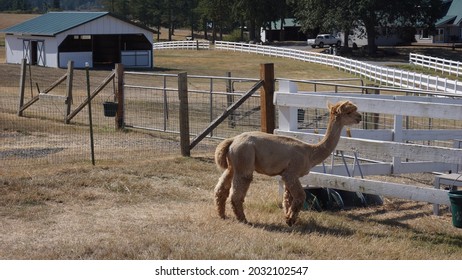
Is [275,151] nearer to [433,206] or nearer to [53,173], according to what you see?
[433,206]

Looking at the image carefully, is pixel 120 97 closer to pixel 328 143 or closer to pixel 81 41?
pixel 328 143

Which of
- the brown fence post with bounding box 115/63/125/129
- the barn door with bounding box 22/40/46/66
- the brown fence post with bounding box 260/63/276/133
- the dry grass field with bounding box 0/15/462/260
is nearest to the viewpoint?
the dry grass field with bounding box 0/15/462/260

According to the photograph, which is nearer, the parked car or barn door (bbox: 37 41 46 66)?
barn door (bbox: 37 41 46 66)

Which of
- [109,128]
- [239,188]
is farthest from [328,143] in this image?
[109,128]

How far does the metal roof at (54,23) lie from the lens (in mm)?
48969

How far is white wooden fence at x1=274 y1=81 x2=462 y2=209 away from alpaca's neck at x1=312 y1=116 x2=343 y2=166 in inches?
27.1

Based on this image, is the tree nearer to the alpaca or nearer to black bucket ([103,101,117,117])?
black bucket ([103,101,117,117])

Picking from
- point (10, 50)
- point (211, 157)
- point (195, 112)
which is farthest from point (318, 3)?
point (211, 157)

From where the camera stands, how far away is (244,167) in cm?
959

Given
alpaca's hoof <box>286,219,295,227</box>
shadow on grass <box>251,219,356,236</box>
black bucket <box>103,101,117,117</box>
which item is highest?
black bucket <box>103,101,117,117</box>

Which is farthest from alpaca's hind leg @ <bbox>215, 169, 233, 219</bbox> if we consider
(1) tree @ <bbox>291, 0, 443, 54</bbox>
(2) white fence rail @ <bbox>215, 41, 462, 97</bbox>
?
(1) tree @ <bbox>291, 0, 443, 54</bbox>

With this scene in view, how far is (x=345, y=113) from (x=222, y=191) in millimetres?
1760

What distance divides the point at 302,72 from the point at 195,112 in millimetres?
27446

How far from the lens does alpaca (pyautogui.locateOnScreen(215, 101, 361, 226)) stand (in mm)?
9602
